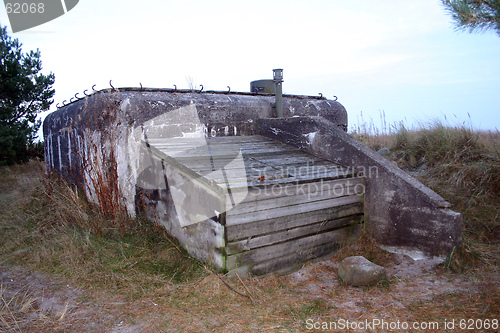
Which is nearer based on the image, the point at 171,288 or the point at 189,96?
the point at 171,288

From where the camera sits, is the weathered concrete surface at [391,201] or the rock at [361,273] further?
the weathered concrete surface at [391,201]

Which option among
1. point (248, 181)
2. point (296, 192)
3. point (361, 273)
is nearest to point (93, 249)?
point (248, 181)

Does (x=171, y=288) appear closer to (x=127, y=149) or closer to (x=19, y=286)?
(x=19, y=286)

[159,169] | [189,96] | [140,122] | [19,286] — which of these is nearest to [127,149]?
[140,122]

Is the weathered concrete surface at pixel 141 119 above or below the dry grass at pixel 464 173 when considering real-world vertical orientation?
above

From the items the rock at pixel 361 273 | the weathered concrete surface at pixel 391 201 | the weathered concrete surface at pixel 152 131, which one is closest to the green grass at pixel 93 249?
the weathered concrete surface at pixel 152 131

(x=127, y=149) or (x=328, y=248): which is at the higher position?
(x=127, y=149)

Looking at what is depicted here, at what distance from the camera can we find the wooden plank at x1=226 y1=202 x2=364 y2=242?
11.7 feet

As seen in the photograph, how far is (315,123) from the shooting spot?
5188 mm

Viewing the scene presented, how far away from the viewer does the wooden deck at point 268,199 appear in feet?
11.8

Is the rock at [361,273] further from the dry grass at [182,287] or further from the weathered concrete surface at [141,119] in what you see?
the weathered concrete surface at [141,119]

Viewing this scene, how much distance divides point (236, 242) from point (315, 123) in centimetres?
239

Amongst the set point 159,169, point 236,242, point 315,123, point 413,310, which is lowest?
point 413,310

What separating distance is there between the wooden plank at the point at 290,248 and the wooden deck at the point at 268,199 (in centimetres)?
1
